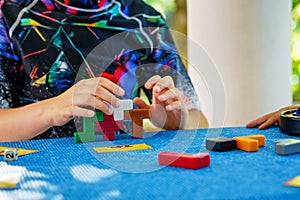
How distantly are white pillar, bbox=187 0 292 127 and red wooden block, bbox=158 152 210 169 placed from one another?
101 centimetres

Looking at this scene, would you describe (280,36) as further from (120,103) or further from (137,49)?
(120,103)

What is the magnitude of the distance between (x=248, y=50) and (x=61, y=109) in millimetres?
936

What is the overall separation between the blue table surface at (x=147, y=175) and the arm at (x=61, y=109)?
89mm

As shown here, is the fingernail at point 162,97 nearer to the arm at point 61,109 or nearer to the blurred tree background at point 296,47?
the arm at point 61,109

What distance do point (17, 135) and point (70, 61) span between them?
0.31m

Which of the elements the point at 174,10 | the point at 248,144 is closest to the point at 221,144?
the point at 248,144

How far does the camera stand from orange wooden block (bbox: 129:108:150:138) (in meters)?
1.07

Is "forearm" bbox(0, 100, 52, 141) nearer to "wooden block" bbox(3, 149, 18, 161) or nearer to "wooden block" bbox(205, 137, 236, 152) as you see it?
"wooden block" bbox(3, 149, 18, 161)

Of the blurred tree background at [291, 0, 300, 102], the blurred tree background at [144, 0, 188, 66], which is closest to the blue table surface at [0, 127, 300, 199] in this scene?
the blurred tree background at [144, 0, 188, 66]

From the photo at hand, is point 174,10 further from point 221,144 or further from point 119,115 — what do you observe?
point 221,144

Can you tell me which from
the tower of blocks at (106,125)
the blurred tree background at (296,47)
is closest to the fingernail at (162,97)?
the tower of blocks at (106,125)

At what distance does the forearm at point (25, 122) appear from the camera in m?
1.13

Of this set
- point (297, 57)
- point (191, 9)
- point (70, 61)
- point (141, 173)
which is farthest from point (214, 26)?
point (297, 57)

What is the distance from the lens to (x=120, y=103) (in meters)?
1.00
